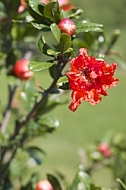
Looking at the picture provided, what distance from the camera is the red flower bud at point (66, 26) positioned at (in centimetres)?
125

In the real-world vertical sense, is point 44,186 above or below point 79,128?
above

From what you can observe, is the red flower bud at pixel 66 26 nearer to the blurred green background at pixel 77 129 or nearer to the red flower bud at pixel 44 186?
the red flower bud at pixel 44 186

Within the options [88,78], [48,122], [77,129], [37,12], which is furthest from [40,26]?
[77,129]

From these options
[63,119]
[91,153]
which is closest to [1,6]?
[91,153]

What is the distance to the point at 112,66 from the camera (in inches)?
48.5

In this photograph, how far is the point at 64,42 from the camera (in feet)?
4.11

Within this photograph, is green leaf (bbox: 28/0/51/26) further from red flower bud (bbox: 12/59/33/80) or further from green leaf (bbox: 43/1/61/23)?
red flower bud (bbox: 12/59/33/80)

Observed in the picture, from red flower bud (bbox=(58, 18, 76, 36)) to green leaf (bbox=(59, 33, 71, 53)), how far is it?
0.02 metres

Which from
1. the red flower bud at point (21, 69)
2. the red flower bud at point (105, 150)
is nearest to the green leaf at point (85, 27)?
the red flower bud at point (21, 69)

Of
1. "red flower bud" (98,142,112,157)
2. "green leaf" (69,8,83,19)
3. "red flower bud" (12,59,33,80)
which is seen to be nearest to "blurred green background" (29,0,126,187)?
"red flower bud" (98,142,112,157)

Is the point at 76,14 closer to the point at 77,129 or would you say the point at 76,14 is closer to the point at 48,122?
the point at 48,122

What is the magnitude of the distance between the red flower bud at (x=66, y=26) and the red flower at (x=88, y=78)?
0.19 ft

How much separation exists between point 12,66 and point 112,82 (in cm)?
64

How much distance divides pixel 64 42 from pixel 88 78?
0.29 feet
